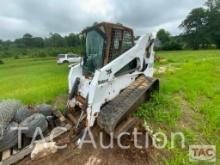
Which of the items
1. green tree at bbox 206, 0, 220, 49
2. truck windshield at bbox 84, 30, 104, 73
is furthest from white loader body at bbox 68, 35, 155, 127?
green tree at bbox 206, 0, 220, 49

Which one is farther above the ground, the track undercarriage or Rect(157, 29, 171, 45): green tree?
Rect(157, 29, 171, 45): green tree

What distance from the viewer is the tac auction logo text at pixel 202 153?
10.1 ft

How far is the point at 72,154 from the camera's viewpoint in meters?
3.13

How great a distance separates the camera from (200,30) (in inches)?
1649

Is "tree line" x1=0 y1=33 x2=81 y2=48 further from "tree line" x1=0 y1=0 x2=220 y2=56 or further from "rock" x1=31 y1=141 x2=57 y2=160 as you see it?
"rock" x1=31 y1=141 x2=57 y2=160

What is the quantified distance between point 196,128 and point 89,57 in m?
2.54

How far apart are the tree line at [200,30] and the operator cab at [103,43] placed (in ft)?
111

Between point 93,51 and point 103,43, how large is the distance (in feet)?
1.41

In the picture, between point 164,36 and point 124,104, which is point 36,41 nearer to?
point 164,36

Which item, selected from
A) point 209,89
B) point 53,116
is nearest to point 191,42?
point 209,89

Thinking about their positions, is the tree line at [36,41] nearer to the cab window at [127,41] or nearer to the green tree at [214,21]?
the green tree at [214,21]

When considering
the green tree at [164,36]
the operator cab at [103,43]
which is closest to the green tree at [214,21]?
the green tree at [164,36]

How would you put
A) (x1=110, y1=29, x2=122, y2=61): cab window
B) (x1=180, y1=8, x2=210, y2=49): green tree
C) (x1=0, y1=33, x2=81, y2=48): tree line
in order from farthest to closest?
(x1=0, y1=33, x2=81, y2=48): tree line < (x1=180, y1=8, x2=210, y2=49): green tree < (x1=110, y1=29, x2=122, y2=61): cab window

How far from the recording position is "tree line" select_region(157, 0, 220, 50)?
39719mm
